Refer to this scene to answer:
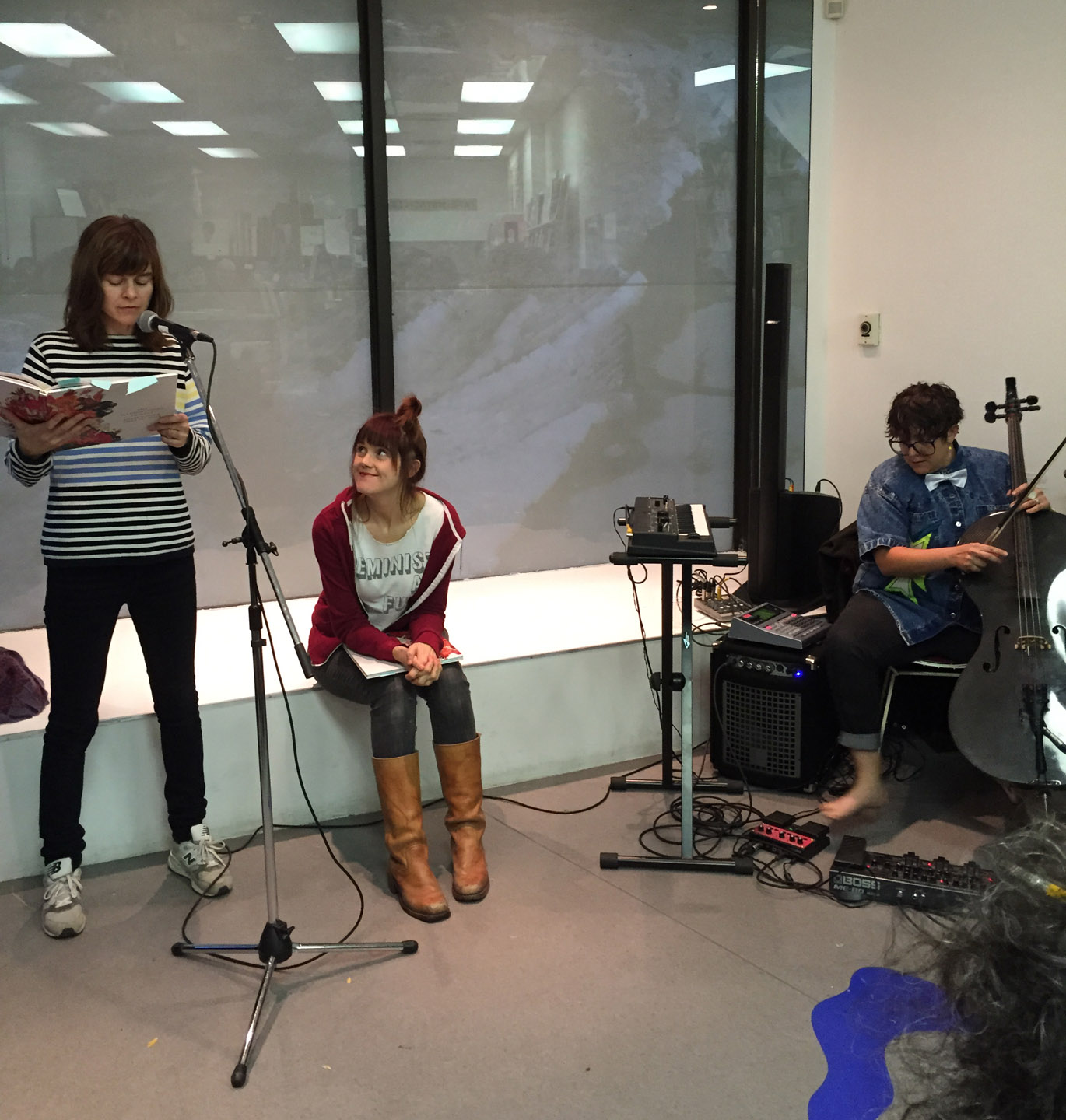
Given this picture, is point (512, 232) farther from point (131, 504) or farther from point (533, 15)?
point (131, 504)

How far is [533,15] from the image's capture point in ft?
12.3

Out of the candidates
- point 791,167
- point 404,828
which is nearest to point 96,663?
point 404,828

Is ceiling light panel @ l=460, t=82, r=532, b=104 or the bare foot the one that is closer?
the bare foot

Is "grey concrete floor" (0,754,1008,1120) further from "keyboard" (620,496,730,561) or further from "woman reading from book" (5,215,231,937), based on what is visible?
"keyboard" (620,496,730,561)

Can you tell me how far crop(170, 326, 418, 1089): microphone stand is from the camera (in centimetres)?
177

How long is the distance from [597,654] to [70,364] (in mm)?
1607

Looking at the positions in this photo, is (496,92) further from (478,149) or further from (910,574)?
(910,574)

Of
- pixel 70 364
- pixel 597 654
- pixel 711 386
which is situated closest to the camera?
pixel 70 364

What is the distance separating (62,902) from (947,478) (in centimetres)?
233

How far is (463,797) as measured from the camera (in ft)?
8.17

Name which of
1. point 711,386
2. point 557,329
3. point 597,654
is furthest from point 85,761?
point 711,386

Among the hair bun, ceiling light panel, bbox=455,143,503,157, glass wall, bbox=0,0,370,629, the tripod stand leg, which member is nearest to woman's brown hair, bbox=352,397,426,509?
the hair bun

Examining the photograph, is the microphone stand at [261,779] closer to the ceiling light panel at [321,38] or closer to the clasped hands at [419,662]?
the clasped hands at [419,662]

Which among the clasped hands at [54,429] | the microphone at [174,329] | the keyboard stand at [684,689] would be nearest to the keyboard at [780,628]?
the keyboard stand at [684,689]
